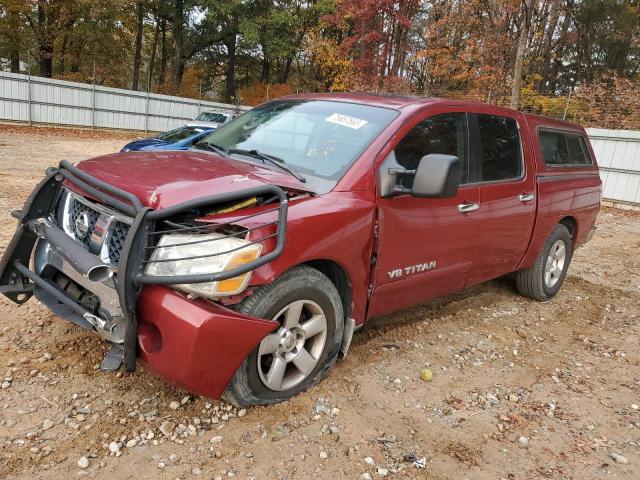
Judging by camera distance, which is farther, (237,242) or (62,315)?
(62,315)

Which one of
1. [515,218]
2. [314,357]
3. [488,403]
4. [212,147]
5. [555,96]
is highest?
[555,96]

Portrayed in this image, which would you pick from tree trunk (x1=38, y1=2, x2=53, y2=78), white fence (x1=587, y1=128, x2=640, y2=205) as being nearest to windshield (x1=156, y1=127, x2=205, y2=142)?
white fence (x1=587, y1=128, x2=640, y2=205)

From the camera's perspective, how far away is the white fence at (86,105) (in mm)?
20266

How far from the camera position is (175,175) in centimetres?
277

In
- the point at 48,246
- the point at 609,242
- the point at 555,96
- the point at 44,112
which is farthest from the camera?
the point at 44,112

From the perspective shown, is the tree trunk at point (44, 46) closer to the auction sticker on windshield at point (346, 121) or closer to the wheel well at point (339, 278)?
the auction sticker on windshield at point (346, 121)

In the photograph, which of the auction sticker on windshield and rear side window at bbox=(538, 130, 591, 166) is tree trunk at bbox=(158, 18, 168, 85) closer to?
rear side window at bbox=(538, 130, 591, 166)

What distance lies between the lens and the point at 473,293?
5.35 meters

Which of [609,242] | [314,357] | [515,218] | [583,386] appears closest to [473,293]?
[515,218]

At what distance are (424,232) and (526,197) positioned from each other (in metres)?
1.50

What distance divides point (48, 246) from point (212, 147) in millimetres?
1312

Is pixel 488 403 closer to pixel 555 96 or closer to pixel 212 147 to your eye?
pixel 212 147

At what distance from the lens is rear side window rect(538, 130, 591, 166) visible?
191 inches

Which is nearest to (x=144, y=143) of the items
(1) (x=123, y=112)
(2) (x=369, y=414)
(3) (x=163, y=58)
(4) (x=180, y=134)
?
(4) (x=180, y=134)
